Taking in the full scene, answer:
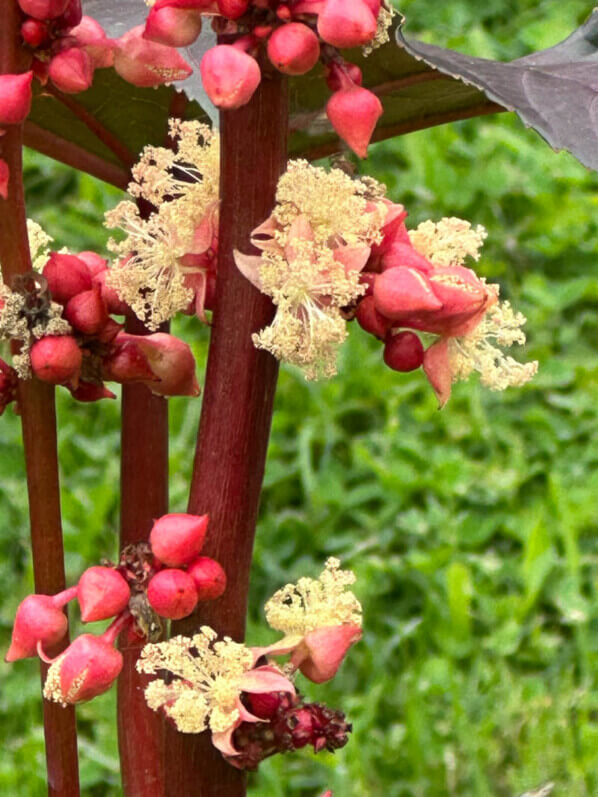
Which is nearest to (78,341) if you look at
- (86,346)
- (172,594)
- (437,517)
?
(86,346)

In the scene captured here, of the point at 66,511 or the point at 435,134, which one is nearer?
the point at 66,511

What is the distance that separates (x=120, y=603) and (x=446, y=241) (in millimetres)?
208

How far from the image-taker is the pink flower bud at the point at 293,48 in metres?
0.48

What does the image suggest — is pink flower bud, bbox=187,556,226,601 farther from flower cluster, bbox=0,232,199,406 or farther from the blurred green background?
the blurred green background

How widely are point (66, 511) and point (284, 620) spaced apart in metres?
1.42

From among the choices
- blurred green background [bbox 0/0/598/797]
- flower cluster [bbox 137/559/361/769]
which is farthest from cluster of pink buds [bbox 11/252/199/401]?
blurred green background [bbox 0/0/598/797]

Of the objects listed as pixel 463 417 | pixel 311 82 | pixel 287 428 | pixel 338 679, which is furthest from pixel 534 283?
pixel 311 82

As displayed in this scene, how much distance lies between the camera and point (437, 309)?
0.53 metres

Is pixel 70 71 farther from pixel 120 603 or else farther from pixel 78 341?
pixel 120 603

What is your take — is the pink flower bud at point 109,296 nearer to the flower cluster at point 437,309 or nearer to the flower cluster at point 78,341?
the flower cluster at point 78,341

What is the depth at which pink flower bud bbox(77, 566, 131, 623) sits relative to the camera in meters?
0.53

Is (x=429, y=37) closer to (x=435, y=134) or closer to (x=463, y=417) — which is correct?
(x=435, y=134)

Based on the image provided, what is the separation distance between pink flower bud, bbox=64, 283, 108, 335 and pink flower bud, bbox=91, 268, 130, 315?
2cm

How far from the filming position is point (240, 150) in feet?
1.73
